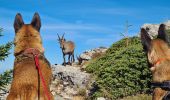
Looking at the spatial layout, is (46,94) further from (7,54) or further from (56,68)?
(56,68)

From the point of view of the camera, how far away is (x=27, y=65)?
8.05 m

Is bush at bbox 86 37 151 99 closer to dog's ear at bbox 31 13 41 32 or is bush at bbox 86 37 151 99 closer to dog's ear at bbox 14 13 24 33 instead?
dog's ear at bbox 31 13 41 32

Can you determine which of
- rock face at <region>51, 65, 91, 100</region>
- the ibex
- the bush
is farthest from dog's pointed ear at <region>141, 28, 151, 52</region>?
the ibex

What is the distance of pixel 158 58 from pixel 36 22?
2.57 metres

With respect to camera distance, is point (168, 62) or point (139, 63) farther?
point (139, 63)

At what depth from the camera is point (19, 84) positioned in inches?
303

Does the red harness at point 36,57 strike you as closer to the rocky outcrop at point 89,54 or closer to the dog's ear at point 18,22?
the dog's ear at point 18,22

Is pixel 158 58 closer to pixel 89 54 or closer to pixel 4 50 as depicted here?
pixel 4 50

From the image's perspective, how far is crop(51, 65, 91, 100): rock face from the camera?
2769 centimetres

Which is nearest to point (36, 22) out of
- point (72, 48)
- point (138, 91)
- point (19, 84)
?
point (19, 84)

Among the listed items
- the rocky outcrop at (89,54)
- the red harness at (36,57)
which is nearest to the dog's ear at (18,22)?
the red harness at (36,57)

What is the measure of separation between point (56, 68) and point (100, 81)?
7189mm

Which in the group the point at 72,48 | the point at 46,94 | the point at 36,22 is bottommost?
the point at 46,94

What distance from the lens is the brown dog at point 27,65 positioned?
25.1ft
